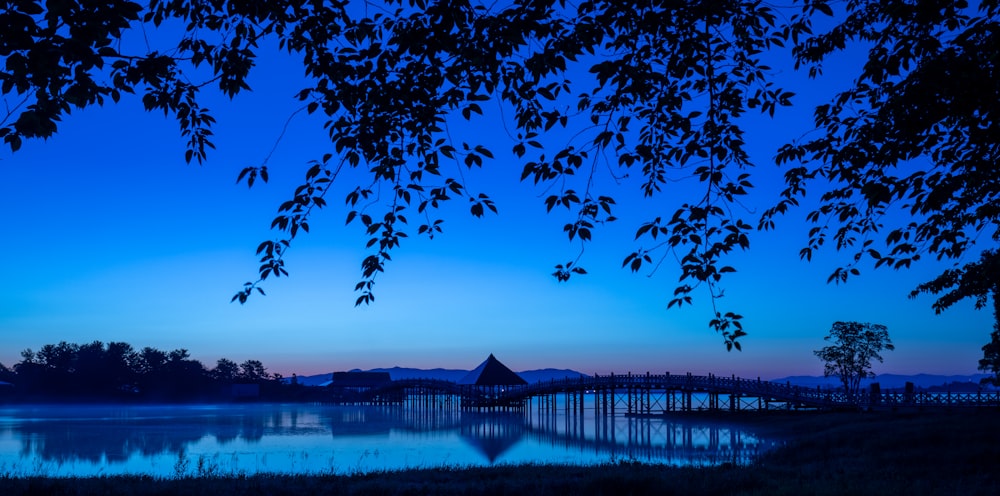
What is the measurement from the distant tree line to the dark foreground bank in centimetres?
8552

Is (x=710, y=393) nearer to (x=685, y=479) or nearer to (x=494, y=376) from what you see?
(x=494, y=376)

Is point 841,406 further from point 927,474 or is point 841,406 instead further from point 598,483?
point 598,483

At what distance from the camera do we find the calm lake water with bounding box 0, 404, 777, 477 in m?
24.7

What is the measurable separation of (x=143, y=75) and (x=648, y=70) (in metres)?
4.17

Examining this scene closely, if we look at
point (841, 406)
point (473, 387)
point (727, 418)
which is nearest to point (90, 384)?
point (473, 387)

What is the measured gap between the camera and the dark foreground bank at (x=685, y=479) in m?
12.4

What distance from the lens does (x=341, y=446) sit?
34.0 m

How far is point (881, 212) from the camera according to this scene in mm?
7805

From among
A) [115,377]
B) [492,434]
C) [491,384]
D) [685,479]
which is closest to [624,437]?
[492,434]

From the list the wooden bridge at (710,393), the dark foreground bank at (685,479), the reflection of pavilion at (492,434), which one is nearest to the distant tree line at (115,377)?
the wooden bridge at (710,393)

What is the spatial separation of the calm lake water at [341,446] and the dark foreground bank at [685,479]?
152 inches

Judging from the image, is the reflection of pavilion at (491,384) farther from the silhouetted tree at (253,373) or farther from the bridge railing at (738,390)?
the silhouetted tree at (253,373)

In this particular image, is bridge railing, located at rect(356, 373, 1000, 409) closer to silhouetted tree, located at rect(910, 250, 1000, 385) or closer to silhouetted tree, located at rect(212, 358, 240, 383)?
silhouetted tree, located at rect(910, 250, 1000, 385)

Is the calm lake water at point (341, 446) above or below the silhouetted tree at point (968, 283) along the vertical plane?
below
